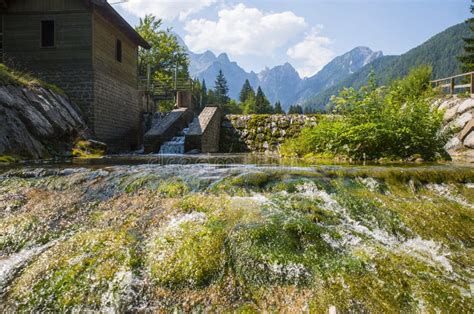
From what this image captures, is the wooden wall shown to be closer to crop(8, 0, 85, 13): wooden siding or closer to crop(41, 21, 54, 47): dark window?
crop(8, 0, 85, 13): wooden siding

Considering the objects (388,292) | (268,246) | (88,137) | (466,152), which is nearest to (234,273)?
(268,246)

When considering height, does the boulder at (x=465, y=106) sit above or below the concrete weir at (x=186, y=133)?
above

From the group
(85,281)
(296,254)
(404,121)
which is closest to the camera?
(85,281)

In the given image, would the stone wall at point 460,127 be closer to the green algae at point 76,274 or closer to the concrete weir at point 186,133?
the concrete weir at point 186,133

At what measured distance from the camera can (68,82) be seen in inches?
560

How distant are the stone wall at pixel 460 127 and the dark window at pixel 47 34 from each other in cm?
1476

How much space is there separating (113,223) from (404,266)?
9.68 ft

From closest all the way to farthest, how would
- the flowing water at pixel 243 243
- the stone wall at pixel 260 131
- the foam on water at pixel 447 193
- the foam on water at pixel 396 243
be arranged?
the flowing water at pixel 243 243 < the foam on water at pixel 396 243 < the foam on water at pixel 447 193 < the stone wall at pixel 260 131

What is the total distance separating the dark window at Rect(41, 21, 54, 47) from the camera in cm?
1450

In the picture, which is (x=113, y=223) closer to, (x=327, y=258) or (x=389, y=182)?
(x=327, y=258)

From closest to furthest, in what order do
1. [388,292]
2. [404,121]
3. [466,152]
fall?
[388,292] < [404,121] < [466,152]

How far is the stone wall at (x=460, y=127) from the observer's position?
10184mm

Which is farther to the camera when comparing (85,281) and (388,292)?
(85,281)

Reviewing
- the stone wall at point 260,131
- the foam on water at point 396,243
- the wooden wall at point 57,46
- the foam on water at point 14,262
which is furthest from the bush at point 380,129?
the wooden wall at point 57,46
